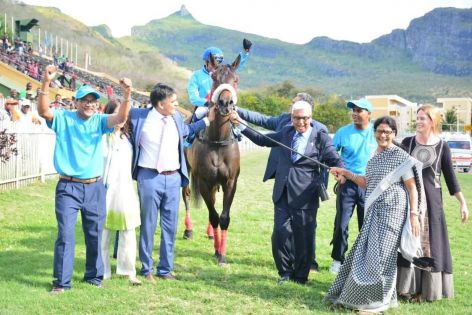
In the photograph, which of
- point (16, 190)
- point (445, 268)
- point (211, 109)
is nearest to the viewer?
point (445, 268)

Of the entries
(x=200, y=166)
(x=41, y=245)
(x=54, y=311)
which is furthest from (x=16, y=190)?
(x=54, y=311)

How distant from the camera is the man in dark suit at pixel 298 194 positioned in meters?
6.30

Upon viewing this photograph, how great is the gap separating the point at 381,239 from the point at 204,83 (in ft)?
12.2

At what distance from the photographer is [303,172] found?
20.8 ft

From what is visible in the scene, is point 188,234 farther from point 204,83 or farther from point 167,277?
point 167,277

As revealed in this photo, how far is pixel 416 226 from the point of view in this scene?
17.6ft

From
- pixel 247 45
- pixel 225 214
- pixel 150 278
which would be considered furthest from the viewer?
pixel 247 45

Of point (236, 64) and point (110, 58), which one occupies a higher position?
point (110, 58)

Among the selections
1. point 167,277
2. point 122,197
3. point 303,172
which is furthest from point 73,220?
A: point 303,172

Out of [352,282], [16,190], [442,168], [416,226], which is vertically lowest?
[16,190]

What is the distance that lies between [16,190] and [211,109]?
25.0 ft

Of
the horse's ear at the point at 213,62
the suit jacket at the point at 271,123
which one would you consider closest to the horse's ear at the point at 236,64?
the horse's ear at the point at 213,62

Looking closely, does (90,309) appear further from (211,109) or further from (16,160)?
(16,160)

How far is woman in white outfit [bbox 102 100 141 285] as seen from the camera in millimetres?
6137
